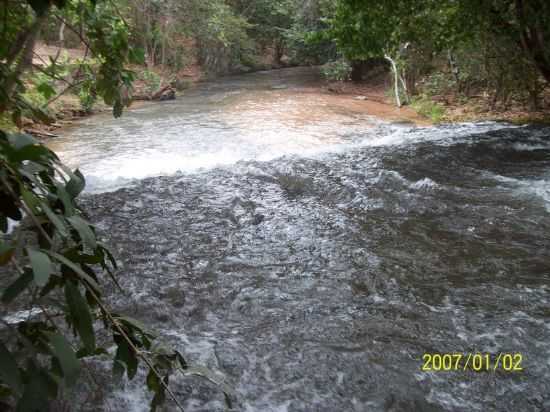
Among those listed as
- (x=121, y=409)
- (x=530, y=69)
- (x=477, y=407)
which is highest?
(x=530, y=69)

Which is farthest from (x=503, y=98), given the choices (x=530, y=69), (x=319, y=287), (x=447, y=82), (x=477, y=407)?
(x=477, y=407)

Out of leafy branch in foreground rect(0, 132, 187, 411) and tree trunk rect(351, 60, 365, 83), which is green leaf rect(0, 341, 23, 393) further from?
tree trunk rect(351, 60, 365, 83)

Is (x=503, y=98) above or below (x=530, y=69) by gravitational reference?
below

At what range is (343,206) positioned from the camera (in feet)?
17.9

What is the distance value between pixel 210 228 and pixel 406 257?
2104 millimetres

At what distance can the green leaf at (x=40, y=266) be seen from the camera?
65 centimetres

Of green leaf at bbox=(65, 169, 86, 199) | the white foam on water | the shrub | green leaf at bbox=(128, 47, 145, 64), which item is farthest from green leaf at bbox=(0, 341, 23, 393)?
the shrub

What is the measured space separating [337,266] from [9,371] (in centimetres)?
334

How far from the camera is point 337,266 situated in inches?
154

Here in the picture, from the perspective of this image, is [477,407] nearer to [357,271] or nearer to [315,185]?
[357,271]

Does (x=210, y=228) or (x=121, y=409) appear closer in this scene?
(x=121, y=409)

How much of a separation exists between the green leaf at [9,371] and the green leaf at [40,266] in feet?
0.62

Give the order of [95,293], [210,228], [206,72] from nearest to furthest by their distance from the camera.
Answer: [95,293]
[210,228]
[206,72]
